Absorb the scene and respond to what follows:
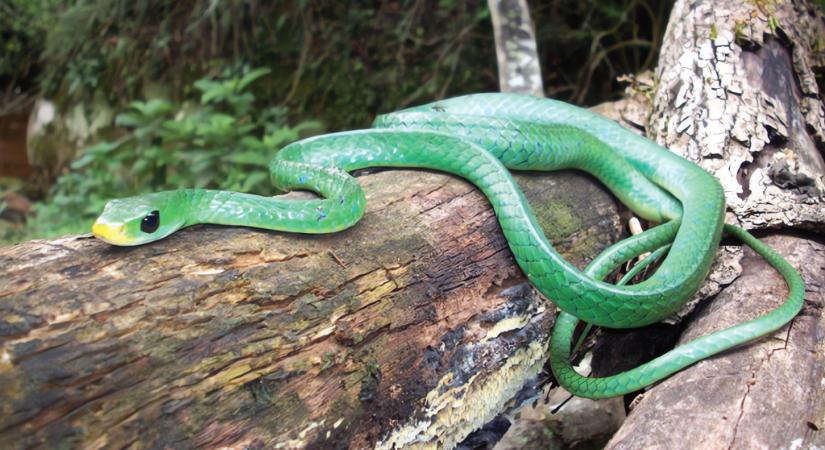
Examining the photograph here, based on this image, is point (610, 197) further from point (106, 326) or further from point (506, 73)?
point (106, 326)

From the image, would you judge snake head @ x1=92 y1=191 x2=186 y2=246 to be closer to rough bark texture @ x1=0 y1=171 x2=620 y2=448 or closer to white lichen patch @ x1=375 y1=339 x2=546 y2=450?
rough bark texture @ x1=0 y1=171 x2=620 y2=448

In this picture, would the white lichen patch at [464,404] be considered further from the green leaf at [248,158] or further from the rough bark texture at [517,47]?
the green leaf at [248,158]

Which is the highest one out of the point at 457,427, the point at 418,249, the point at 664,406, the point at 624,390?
the point at 418,249

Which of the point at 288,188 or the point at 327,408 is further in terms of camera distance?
the point at 288,188

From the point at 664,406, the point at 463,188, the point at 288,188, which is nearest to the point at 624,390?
the point at 664,406

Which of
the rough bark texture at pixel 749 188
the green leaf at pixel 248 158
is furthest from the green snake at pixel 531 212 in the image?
the green leaf at pixel 248 158

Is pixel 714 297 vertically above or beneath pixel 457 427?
above

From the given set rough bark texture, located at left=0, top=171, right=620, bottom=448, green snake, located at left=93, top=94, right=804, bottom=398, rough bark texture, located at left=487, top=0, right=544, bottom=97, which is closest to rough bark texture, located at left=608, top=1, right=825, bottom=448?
green snake, located at left=93, top=94, right=804, bottom=398

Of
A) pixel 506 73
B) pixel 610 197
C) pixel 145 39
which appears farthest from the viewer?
pixel 145 39
